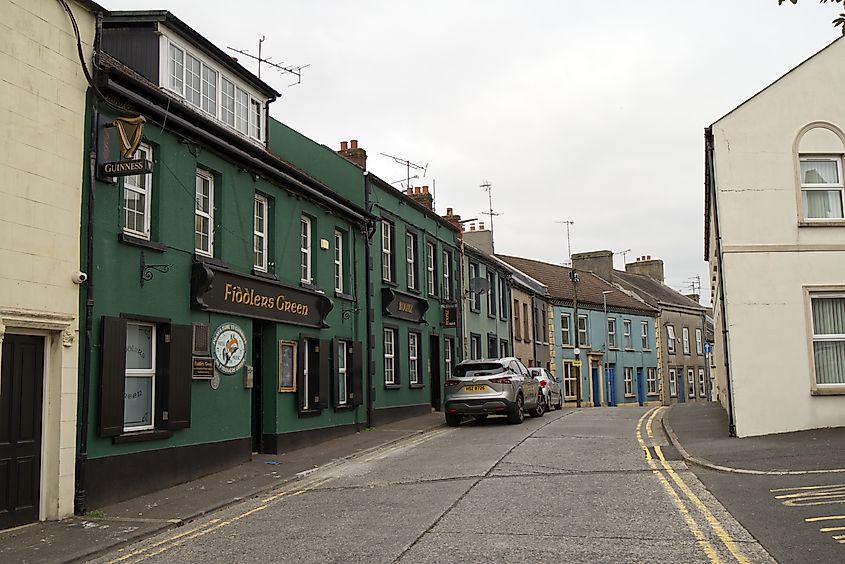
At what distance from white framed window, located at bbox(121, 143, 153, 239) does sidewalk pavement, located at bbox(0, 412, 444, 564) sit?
396cm

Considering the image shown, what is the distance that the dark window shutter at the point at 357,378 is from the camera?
20.0 meters

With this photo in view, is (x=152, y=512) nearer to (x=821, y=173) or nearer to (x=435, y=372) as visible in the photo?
(x=821, y=173)

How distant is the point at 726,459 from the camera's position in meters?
13.1

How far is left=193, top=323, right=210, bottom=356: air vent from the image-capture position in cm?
1352

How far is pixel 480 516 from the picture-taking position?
9.38 m

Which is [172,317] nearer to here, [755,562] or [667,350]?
[755,562]

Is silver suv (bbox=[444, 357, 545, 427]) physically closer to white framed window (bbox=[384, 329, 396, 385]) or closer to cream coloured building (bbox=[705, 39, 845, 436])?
white framed window (bbox=[384, 329, 396, 385])

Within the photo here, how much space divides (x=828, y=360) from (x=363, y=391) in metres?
10.8

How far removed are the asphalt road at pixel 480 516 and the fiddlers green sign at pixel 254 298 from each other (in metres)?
3.33

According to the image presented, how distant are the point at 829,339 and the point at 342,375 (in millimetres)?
10874

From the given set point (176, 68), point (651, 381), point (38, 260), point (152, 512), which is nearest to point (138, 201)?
point (38, 260)

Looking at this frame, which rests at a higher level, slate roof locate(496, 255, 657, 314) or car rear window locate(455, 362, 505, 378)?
slate roof locate(496, 255, 657, 314)

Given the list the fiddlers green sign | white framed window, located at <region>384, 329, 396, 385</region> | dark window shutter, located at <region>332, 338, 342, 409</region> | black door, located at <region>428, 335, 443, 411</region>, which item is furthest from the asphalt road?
black door, located at <region>428, 335, 443, 411</region>

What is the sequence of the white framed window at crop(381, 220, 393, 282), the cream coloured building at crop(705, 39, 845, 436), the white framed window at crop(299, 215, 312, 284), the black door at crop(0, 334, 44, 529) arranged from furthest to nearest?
the white framed window at crop(381, 220, 393, 282), the white framed window at crop(299, 215, 312, 284), the cream coloured building at crop(705, 39, 845, 436), the black door at crop(0, 334, 44, 529)
